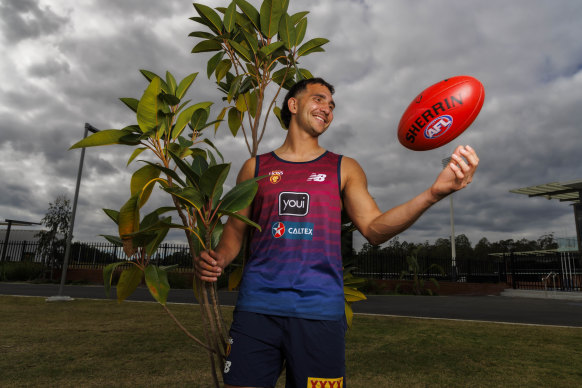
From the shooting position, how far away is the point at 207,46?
2.81 m

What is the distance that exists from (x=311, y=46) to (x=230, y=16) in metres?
0.69

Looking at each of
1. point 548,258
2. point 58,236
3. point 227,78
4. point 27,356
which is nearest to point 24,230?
point 58,236

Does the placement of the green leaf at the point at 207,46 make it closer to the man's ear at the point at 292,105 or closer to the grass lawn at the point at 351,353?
the man's ear at the point at 292,105

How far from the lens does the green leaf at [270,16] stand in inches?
104

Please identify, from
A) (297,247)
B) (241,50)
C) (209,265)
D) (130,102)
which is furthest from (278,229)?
(241,50)

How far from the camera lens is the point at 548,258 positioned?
24359mm

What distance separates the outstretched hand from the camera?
1562mm

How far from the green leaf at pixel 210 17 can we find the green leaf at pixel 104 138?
3.84 ft

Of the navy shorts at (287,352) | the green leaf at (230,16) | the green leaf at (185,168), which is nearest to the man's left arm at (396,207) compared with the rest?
the navy shorts at (287,352)

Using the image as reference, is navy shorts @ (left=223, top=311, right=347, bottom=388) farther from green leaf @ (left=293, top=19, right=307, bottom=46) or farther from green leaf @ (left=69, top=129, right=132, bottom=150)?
green leaf @ (left=293, top=19, right=307, bottom=46)

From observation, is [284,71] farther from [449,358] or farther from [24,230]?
[24,230]

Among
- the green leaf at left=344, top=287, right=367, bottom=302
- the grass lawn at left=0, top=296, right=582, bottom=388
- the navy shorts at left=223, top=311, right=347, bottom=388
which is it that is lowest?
the grass lawn at left=0, top=296, right=582, bottom=388

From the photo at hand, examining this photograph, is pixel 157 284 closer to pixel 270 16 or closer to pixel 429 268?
pixel 270 16

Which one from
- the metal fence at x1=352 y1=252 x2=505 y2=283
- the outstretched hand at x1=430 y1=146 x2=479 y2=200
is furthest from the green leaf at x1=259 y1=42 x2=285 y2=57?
the metal fence at x1=352 y1=252 x2=505 y2=283
